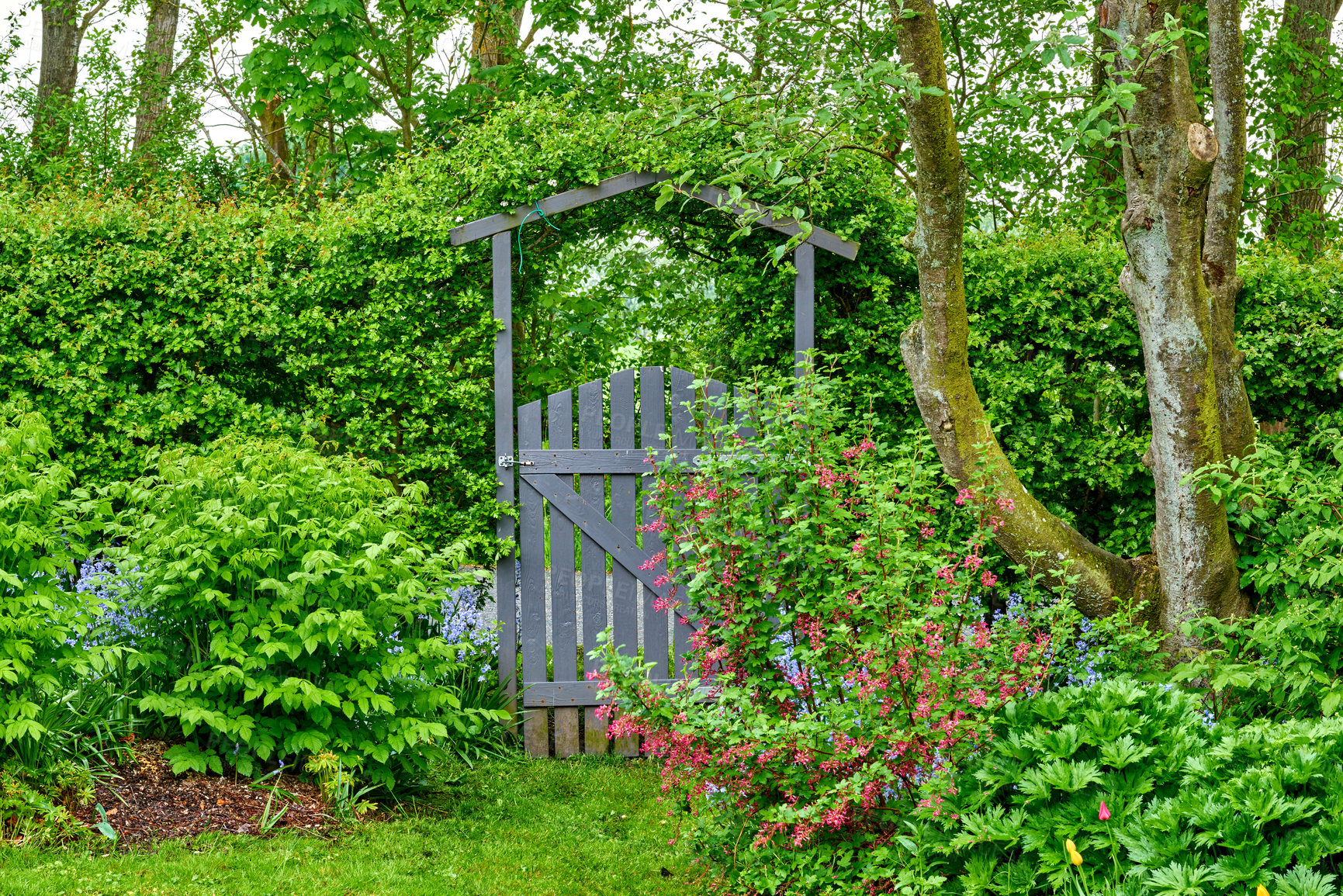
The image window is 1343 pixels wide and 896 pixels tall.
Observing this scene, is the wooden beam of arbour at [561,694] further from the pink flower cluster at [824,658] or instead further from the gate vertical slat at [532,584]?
the pink flower cluster at [824,658]

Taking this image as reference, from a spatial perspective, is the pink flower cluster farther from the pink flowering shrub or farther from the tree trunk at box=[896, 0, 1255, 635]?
the tree trunk at box=[896, 0, 1255, 635]

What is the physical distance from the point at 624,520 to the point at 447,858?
2.14m

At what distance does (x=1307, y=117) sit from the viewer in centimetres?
1045

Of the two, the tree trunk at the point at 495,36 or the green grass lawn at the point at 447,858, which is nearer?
the green grass lawn at the point at 447,858

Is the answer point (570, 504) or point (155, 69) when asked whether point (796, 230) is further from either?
point (155, 69)

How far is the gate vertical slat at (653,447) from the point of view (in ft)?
18.8

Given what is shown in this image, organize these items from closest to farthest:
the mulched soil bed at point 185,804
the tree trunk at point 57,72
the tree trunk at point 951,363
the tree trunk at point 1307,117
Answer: the mulched soil bed at point 185,804, the tree trunk at point 951,363, the tree trunk at point 1307,117, the tree trunk at point 57,72

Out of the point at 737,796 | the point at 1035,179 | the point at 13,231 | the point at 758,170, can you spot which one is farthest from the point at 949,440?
the point at 1035,179

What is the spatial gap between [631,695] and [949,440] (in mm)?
2303

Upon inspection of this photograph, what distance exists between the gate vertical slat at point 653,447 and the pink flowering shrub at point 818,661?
1642mm

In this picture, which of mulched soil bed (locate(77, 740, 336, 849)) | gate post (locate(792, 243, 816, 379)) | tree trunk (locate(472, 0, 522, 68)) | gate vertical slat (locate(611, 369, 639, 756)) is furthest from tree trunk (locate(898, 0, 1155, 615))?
tree trunk (locate(472, 0, 522, 68))

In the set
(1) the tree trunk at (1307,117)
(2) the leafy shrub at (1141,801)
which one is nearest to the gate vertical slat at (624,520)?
(2) the leafy shrub at (1141,801)

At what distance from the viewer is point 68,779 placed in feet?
12.7

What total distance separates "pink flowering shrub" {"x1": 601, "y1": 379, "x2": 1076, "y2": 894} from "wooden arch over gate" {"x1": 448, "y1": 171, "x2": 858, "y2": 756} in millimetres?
1649
